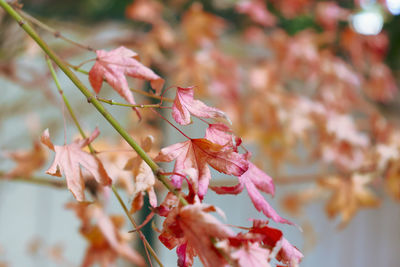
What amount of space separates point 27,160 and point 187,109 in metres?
0.40

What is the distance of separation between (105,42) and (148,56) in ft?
0.35

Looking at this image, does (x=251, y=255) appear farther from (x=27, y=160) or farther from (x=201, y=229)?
(x=27, y=160)

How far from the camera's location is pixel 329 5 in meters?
1.03

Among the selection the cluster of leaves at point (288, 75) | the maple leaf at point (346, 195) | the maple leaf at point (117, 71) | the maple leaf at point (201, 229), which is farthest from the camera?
the cluster of leaves at point (288, 75)

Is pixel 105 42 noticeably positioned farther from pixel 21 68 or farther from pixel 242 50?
pixel 242 50

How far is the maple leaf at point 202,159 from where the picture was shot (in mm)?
264

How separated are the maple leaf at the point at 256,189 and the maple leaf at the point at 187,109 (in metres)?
0.05

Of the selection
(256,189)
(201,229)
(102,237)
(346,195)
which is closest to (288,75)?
(346,195)

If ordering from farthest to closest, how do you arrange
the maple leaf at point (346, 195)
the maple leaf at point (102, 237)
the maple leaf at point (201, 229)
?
the maple leaf at point (346, 195) < the maple leaf at point (102, 237) < the maple leaf at point (201, 229)

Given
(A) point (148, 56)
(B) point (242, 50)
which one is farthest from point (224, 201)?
(A) point (148, 56)

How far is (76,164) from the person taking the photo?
31cm

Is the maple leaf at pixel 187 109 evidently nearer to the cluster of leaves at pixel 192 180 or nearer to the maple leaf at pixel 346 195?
the cluster of leaves at pixel 192 180

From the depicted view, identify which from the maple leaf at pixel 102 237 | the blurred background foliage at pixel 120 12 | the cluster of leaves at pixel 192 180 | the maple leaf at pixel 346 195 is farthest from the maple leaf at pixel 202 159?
the blurred background foliage at pixel 120 12

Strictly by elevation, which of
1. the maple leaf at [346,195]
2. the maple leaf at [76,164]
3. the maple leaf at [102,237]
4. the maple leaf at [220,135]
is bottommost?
the maple leaf at [102,237]
